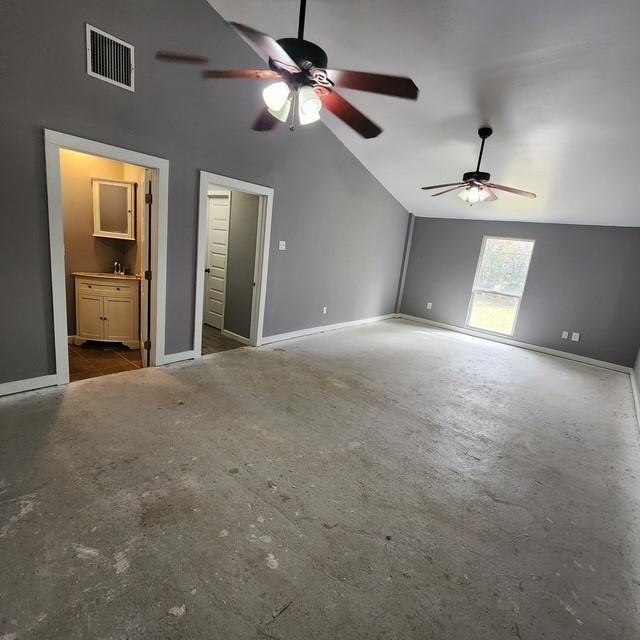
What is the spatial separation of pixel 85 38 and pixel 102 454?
3004mm

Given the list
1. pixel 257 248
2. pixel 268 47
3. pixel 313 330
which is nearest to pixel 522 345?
pixel 313 330

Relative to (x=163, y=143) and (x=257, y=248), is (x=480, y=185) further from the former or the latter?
(x=163, y=143)

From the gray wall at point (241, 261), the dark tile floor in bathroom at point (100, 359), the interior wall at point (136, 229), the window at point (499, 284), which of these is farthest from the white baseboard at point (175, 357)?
the window at point (499, 284)

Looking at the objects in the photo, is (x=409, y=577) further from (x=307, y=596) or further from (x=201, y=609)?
(x=201, y=609)

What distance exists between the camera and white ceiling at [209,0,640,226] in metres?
2.62

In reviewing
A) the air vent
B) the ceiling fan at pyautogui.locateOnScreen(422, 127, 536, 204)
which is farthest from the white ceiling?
the air vent

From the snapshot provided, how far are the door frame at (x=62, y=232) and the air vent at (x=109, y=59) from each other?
512 millimetres

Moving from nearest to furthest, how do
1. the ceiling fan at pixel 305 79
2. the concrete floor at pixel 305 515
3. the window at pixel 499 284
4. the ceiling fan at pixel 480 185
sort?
1. the concrete floor at pixel 305 515
2. the ceiling fan at pixel 305 79
3. the ceiling fan at pixel 480 185
4. the window at pixel 499 284

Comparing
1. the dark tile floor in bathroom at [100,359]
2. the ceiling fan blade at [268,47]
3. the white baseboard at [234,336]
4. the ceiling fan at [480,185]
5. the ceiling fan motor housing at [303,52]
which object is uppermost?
the ceiling fan motor housing at [303,52]

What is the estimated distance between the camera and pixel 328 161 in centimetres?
500

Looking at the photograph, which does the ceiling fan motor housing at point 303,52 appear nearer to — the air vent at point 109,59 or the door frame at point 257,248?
the air vent at point 109,59

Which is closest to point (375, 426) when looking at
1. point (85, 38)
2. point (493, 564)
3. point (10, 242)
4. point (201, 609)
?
point (493, 564)

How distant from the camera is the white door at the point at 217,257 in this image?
518cm

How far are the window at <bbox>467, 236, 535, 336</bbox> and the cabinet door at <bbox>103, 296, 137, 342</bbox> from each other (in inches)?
231
